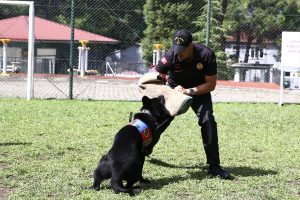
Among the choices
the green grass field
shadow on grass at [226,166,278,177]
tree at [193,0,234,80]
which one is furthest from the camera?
tree at [193,0,234,80]

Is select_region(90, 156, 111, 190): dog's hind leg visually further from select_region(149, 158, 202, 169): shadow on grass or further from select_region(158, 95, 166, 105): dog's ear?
select_region(149, 158, 202, 169): shadow on grass

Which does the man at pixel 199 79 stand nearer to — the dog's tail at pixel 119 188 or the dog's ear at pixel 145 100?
the dog's ear at pixel 145 100

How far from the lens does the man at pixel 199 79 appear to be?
5.38 metres

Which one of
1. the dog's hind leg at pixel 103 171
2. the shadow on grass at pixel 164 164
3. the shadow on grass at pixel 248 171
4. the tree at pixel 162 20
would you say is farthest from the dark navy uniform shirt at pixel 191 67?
the tree at pixel 162 20

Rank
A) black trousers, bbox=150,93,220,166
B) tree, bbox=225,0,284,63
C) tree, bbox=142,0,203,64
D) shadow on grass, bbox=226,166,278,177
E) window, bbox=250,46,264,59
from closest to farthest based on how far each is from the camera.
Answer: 1. black trousers, bbox=150,93,220,166
2. shadow on grass, bbox=226,166,278,177
3. tree, bbox=142,0,203,64
4. tree, bbox=225,0,284,63
5. window, bbox=250,46,264,59

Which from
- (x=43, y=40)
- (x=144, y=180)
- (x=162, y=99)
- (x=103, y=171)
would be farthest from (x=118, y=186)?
(x=43, y=40)

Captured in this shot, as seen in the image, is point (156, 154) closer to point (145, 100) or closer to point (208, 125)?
point (208, 125)

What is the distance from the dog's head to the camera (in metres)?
5.21

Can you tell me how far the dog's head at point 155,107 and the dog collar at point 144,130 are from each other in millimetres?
189

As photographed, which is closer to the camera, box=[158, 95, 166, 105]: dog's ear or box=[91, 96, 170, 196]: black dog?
box=[91, 96, 170, 196]: black dog

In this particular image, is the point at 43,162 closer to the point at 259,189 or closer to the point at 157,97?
the point at 157,97

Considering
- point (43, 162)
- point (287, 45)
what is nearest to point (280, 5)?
point (287, 45)

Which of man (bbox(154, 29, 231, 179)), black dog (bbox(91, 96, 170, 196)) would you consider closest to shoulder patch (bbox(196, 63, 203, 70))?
man (bbox(154, 29, 231, 179))

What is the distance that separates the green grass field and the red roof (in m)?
16.2
